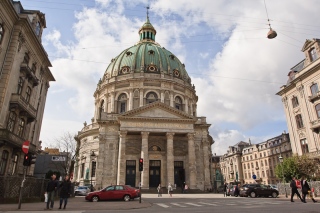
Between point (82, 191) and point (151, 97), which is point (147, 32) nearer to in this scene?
point (151, 97)

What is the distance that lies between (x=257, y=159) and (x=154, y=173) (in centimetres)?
4778

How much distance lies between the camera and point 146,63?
52.3m

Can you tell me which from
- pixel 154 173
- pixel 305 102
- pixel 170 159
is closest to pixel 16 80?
pixel 170 159

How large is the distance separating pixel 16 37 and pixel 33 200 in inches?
578

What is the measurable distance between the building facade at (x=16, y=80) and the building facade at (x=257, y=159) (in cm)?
4584

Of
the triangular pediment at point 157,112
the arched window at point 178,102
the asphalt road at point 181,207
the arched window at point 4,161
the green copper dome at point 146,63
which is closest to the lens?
the asphalt road at point 181,207

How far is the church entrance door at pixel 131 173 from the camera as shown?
36.8 m

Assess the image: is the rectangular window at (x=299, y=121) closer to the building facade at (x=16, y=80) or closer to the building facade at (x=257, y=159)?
the building facade at (x=257, y=159)

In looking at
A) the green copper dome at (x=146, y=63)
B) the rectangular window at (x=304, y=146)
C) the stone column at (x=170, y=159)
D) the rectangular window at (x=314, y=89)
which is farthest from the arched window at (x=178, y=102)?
the rectangular window at (x=314, y=89)

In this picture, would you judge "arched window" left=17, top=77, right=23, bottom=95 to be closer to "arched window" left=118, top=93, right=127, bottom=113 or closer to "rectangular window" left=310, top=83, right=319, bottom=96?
"arched window" left=118, top=93, right=127, bottom=113

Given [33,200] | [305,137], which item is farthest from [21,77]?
[305,137]

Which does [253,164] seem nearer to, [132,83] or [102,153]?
[132,83]

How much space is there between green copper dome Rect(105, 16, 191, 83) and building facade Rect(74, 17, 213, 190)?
1371mm

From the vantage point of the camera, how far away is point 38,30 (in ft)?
91.5
